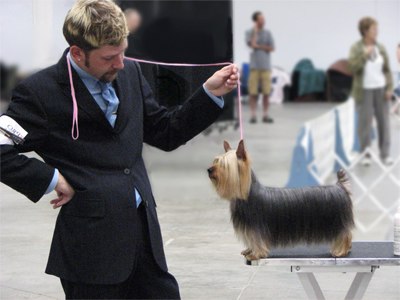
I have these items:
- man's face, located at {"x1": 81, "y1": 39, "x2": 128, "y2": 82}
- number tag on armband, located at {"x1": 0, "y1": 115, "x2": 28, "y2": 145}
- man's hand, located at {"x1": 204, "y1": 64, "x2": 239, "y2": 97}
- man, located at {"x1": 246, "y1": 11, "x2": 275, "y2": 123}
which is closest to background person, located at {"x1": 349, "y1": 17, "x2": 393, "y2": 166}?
man, located at {"x1": 246, "y1": 11, "x2": 275, "y2": 123}

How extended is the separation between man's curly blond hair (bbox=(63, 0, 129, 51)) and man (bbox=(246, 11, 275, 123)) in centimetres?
1443

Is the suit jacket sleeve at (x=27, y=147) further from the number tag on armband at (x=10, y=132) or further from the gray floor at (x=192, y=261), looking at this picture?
the gray floor at (x=192, y=261)

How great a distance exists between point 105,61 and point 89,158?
0.33m

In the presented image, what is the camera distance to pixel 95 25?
9.27 feet

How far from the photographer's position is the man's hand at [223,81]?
320 centimetres

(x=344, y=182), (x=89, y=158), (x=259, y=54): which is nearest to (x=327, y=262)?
(x=344, y=182)

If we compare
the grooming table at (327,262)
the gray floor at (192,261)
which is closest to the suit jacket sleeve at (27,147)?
the grooming table at (327,262)

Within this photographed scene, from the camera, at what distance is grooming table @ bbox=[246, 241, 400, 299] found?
12.5 feet

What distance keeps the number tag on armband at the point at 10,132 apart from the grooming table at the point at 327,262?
1.39m

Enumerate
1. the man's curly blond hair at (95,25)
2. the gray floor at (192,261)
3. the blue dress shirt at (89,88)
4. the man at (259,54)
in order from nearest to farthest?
the man's curly blond hair at (95,25)
the blue dress shirt at (89,88)
the gray floor at (192,261)
the man at (259,54)

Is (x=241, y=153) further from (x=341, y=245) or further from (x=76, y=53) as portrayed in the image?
(x=76, y=53)

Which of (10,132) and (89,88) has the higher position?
(89,88)

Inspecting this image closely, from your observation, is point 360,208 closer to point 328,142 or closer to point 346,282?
point 328,142

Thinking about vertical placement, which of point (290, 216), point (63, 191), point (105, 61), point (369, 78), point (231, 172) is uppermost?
point (105, 61)
